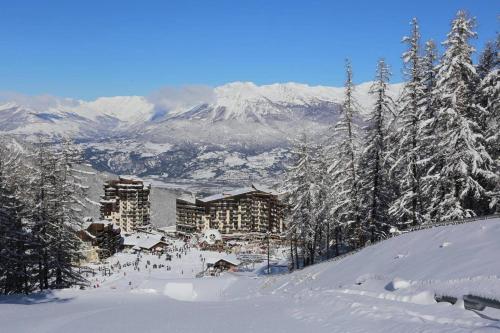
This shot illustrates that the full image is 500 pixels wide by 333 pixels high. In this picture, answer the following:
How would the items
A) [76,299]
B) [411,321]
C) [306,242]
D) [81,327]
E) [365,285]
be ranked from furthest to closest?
1. [306,242]
2. [76,299]
3. [365,285]
4. [81,327]
5. [411,321]

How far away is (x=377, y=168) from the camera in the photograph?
3781 cm

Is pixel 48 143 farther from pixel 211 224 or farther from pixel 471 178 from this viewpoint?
pixel 211 224

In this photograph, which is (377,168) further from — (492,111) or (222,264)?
(222,264)

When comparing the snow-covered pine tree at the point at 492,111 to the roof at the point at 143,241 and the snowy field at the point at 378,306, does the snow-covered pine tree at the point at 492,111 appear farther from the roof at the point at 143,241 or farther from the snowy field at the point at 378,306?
the roof at the point at 143,241

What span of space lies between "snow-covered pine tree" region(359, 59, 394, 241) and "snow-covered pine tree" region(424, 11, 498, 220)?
4767mm

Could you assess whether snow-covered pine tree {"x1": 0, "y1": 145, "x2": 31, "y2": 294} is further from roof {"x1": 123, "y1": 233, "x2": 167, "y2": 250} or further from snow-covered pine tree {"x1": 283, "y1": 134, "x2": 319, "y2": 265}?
roof {"x1": 123, "y1": 233, "x2": 167, "y2": 250}

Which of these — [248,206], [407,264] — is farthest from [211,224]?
[407,264]

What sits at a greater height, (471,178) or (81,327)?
(471,178)

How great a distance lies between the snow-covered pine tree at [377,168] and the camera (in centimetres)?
3603

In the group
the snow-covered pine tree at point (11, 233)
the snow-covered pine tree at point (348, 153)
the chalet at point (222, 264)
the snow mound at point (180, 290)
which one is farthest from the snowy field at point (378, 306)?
the chalet at point (222, 264)

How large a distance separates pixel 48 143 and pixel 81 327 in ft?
79.7

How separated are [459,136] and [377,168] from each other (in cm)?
881

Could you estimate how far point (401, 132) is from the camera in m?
35.5

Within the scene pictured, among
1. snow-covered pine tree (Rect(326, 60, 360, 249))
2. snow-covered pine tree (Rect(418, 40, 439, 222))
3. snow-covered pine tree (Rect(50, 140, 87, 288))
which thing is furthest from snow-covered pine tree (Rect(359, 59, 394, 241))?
snow-covered pine tree (Rect(50, 140, 87, 288))
